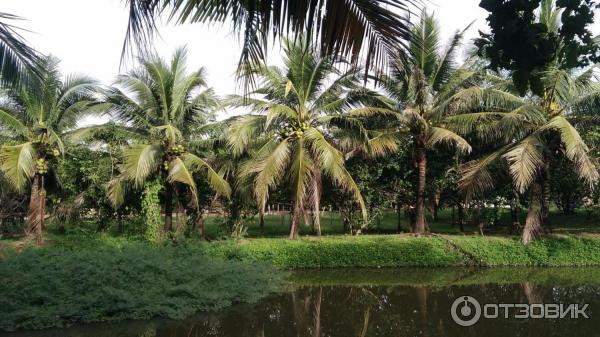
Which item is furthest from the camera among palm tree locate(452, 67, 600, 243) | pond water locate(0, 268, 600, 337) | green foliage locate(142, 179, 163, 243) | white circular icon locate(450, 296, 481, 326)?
green foliage locate(142, 179, 163, 243)

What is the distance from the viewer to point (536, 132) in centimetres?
1526

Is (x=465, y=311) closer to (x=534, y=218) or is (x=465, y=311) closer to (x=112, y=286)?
(x=112, y=286)

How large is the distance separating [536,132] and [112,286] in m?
12.2

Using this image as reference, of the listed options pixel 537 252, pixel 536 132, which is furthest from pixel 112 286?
pixel 536 132

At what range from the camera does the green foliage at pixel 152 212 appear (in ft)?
50.6

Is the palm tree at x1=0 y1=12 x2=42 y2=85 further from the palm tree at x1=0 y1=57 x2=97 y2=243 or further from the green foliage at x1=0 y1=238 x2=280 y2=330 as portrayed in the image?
the palm tree at x1=0 y1=57 x2=97 y2=243

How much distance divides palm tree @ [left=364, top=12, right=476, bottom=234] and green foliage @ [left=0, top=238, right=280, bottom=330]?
302 inches

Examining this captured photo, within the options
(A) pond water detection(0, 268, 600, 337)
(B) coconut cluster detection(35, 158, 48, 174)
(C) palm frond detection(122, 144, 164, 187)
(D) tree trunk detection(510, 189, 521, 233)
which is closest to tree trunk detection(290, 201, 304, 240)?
(A) pond water detection(0, 268, 600, 337)

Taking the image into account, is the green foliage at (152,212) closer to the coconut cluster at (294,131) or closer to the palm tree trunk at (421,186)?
the coconut cluster at (294,131)

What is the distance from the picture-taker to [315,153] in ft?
49.5

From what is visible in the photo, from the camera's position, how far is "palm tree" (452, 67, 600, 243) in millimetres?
14305

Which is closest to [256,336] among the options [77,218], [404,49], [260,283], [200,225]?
[260,283]

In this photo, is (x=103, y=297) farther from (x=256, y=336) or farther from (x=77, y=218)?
(x=77, y=218)

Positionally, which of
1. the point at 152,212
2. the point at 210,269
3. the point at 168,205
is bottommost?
the point at 210,269
